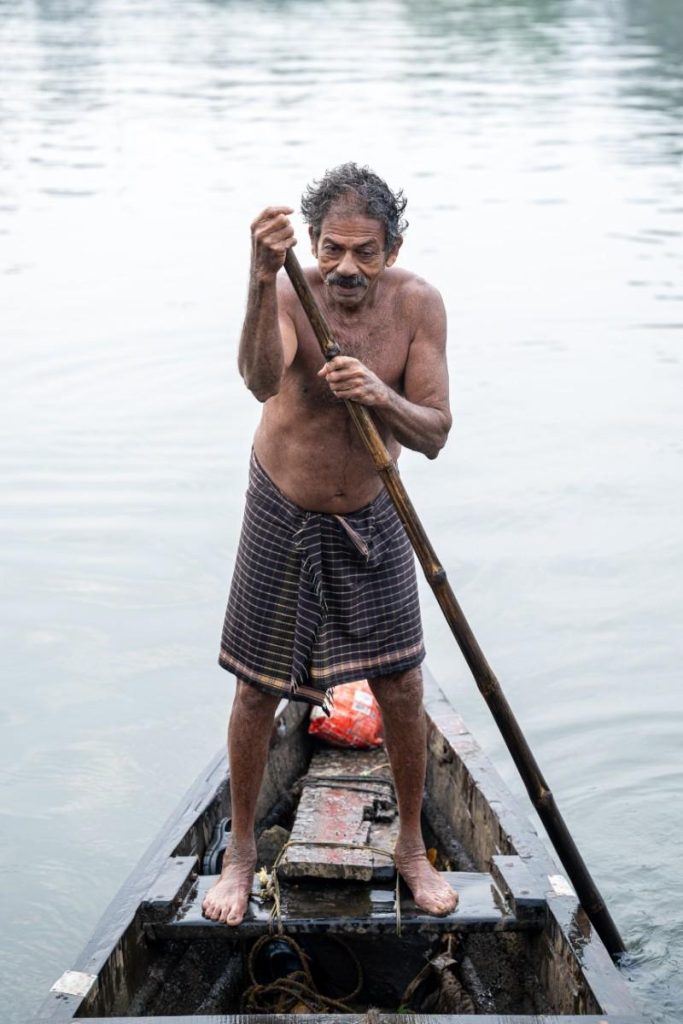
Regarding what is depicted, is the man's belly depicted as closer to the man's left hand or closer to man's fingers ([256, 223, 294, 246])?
the man's left hand

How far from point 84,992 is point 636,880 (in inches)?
106

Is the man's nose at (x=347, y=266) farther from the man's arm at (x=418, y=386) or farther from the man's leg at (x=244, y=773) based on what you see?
the man's leg at (x=244, y=773)

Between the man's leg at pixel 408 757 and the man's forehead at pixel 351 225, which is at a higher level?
the man's forehead at pixel 351 225

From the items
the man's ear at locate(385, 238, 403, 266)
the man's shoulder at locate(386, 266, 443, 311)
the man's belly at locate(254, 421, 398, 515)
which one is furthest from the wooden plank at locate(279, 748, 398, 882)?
the man's ear at locate(385, 238, 403, 266)

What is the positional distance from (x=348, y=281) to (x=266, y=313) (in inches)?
10.9

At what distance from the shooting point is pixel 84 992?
Result: 10.4 feet

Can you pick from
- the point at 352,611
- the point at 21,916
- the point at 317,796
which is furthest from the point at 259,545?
the point at 21,916

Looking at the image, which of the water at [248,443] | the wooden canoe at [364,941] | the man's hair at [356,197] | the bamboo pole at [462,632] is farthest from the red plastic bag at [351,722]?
the man's hair at [356,197]

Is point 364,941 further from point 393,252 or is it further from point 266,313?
point 393,252

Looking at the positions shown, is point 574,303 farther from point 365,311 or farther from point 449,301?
point 365,311

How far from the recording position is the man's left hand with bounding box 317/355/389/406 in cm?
329

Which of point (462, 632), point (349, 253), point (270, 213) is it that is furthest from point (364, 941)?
point (270, 213)

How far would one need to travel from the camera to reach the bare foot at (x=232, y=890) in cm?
354

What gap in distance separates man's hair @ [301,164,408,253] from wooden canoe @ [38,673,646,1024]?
168 cm
